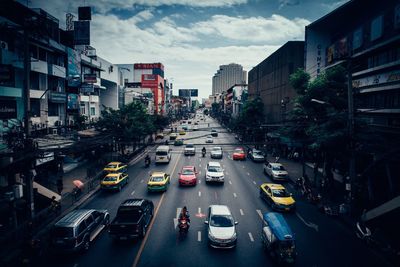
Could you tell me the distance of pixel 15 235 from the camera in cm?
1603

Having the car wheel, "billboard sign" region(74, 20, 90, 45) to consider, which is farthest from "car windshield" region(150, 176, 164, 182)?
"billboard sign" region(74, 20, 90, 45)

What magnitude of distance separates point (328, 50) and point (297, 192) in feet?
83.5

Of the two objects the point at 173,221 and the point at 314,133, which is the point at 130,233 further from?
the point at 314,133

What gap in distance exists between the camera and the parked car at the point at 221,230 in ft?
49.2

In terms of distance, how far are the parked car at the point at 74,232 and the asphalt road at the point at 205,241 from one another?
0.65 m

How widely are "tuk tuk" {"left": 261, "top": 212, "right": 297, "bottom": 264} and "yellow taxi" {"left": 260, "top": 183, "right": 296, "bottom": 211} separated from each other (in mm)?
6000

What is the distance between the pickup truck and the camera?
15.6m

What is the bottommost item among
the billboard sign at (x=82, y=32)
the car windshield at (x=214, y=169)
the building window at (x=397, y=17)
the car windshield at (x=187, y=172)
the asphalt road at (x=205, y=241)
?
the asphalt road at (x=205, y=241)

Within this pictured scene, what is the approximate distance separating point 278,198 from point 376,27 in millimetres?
21975

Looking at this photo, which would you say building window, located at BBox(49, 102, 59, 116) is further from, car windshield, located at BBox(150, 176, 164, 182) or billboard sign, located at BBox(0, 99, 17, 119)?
car windshield, located at BBox(150, 176, 164, 182)

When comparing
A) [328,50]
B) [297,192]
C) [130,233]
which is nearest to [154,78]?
[328,50]

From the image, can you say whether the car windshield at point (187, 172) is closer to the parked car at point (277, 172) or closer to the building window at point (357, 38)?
the parked car at point (277, 172)

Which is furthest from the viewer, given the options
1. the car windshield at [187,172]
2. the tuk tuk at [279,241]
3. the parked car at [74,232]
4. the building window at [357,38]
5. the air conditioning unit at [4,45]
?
the building window at [357,38]

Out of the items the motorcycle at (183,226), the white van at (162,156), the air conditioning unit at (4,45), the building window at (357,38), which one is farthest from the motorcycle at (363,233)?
the air conditioning unit at (4,45)
